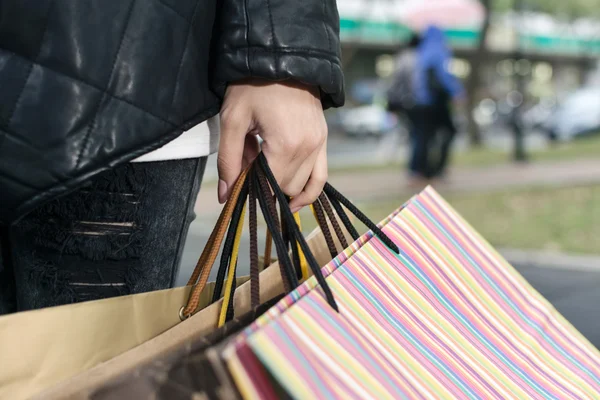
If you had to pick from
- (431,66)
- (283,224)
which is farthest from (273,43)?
(431,66)

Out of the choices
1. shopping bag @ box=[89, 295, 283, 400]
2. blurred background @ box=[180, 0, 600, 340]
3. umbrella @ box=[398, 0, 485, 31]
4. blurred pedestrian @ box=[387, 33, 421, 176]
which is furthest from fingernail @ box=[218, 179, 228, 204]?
umbrella @ box=[398, 0, 485, 31]

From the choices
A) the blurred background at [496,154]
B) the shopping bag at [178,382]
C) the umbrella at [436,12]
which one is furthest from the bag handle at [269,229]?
the umbrella at [436,12]

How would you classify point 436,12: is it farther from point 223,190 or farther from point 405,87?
point 223,190

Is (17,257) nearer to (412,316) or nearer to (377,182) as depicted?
(412,316)

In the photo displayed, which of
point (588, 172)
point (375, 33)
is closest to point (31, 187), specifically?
point (588, 172)

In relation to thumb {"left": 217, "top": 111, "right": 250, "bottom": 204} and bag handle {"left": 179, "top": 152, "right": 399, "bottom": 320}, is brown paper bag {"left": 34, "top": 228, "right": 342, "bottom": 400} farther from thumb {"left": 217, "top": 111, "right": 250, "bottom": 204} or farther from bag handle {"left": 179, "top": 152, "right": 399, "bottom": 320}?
thumb {"left": 217, "top": 111, "right": 250, "bottom": 204}

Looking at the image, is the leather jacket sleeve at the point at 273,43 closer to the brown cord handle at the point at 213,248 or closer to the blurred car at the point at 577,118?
the brown cord handle at the point at 213,248

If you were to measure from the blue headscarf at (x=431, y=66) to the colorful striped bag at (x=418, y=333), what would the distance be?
829 centimetres

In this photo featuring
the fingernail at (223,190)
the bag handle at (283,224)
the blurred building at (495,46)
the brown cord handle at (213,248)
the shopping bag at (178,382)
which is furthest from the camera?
the blurred building at (495,46)

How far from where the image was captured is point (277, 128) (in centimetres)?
121

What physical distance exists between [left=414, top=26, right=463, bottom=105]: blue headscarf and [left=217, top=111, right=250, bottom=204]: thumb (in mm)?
8573

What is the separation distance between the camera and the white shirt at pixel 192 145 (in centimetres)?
123

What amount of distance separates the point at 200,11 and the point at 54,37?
0.25m

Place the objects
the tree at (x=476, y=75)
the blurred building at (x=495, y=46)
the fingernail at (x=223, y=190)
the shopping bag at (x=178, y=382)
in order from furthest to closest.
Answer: the blurred building at (x=495, y=46), the tree at (x=476, y=75), the fingernail at (x=223, y=190), the shopping bag at (x=178, y=382)
